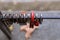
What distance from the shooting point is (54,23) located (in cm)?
134

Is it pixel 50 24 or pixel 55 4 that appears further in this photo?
pixel 55 4

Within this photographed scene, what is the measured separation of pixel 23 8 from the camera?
1.53 m

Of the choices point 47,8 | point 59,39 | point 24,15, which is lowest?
point 59,39

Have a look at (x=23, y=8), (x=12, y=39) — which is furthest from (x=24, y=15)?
(x=23, y=8)

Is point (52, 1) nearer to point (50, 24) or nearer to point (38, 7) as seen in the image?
point (38, 7)

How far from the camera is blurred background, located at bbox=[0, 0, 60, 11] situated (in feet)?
5.00

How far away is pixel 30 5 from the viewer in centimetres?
155

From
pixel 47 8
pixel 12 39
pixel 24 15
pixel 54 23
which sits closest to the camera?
pixel 24 15

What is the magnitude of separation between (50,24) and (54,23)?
0.12 feet

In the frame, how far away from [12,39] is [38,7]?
18.0 inches

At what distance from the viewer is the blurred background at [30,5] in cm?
153

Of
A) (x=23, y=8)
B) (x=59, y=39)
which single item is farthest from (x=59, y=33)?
(x=23, y=8)

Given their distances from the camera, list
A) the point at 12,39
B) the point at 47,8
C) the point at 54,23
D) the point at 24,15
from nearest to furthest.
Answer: the point at 24,15 < the point at 12,39 < the point at 54,23 < the point at 47,8

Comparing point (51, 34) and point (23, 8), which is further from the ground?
point (23, 8)
